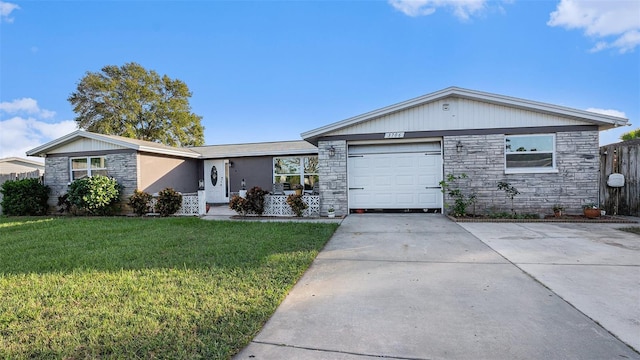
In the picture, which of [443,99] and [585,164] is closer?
[585,164]

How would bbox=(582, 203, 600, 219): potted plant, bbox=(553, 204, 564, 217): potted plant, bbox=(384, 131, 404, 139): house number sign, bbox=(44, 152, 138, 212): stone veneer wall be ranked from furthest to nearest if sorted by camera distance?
bbox=(44, 152, 138, 212): stone veneer wall < bbox=(384, 131, 404, 139): house number sign < bbox=(553, 204, 564, 217): potted plant < bbox=(582, 203, 600, 219): potted plant

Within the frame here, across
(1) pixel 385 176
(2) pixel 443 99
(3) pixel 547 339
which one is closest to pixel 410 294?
(3) pixel 547 339

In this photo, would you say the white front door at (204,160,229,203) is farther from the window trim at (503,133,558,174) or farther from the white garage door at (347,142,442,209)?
the window trim at (503,133,558,174)

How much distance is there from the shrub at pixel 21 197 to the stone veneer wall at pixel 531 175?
15033 millimetres

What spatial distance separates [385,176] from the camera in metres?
9.82

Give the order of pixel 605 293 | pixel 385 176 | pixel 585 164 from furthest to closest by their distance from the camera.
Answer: pixel 385 176 → pixel 585 164 → pixel 605 293

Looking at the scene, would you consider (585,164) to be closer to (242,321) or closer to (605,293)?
(605,293)

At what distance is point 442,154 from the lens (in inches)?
368

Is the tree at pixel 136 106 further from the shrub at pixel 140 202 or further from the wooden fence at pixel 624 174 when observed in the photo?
the wooden fence at pixel 624 174

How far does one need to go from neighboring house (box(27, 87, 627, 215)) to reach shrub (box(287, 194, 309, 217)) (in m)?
0.71

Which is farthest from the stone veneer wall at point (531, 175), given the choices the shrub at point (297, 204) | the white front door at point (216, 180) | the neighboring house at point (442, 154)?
the white front door at point (216, 180)

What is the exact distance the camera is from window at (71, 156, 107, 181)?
1173 cm

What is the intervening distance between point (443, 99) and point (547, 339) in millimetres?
7965

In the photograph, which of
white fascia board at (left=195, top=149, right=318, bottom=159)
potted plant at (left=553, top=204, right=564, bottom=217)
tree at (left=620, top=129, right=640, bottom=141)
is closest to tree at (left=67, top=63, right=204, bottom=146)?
white fascia board at (left=195, top=149, right=318, bottom=159)
